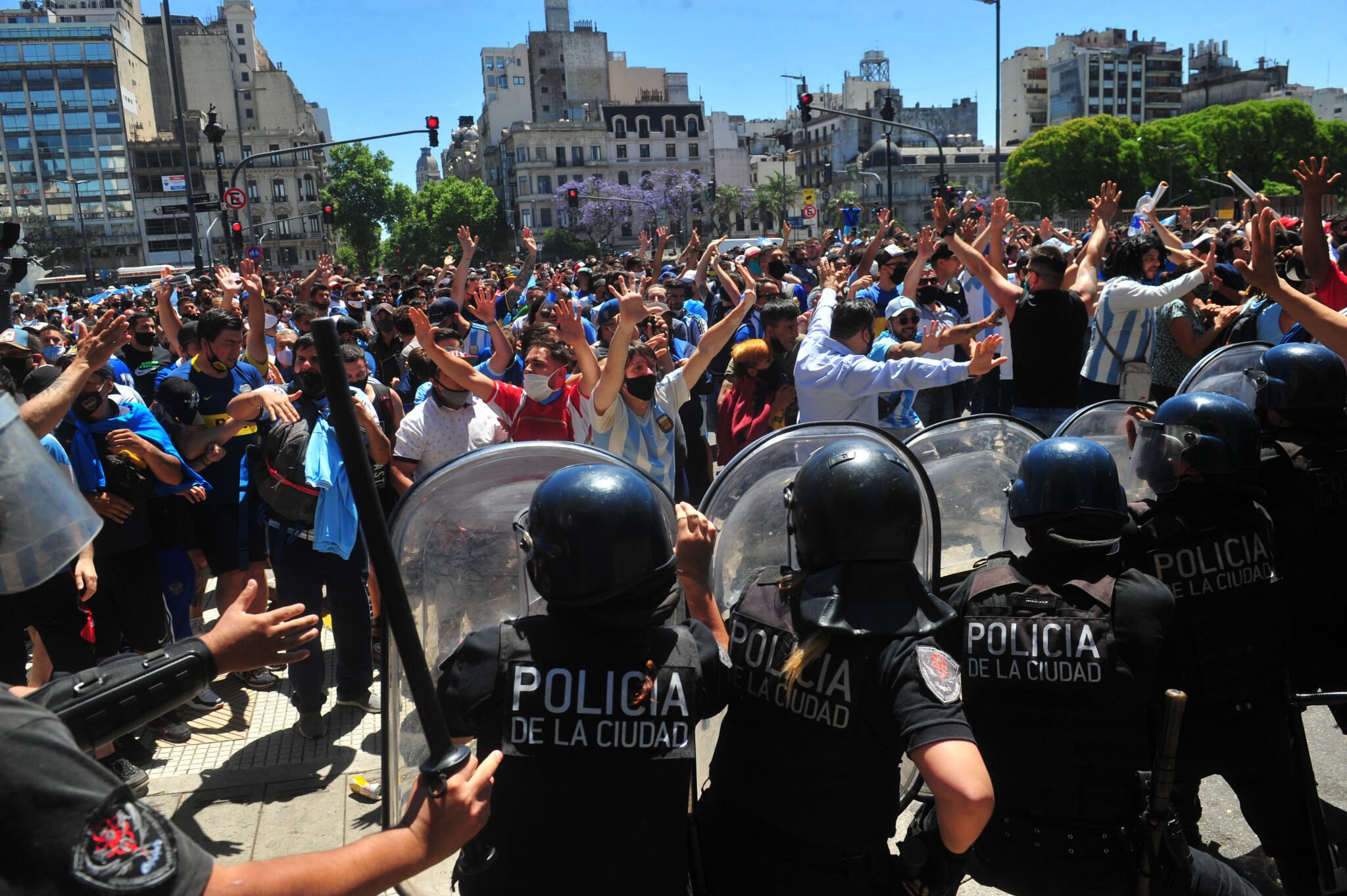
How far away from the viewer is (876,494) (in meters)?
2.03

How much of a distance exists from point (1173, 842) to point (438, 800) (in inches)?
69.4

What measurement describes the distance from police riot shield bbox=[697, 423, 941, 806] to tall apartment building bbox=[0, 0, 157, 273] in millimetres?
Answer: 101213

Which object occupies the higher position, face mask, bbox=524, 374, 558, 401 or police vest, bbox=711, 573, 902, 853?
face mask, bbox=524, 374, 558, 401

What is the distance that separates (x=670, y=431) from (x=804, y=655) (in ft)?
9.75

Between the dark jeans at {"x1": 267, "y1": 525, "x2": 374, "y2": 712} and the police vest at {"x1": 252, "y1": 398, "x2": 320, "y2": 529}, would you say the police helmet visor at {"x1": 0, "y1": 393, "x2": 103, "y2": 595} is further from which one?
the dark jeans at {"x1": 267, "y1": 525, "x2": 374, "y2": 712}

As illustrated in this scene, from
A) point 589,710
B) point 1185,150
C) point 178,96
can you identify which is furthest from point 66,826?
point 1185,150

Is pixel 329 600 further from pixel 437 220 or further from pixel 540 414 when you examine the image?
pixel 437 220

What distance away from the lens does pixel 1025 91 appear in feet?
417

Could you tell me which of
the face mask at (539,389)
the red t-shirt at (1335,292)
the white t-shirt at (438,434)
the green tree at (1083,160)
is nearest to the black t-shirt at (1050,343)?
the red t-shirt at (1335,292)

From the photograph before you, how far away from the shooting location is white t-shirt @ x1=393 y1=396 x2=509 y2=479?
16.4 feet

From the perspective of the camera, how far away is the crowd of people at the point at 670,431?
2232mm

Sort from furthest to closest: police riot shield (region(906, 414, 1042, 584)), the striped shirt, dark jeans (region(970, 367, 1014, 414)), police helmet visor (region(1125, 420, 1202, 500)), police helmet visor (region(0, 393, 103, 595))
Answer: dark jeans (region(970, 367, 1014, 414)) < the striped shirt < police riot shield (region(906, 414, 1042, 584)) < police helmet visor (region(1125, 420, 1202, 500)) < police helmet visor (region(0, 393, 103, 595))

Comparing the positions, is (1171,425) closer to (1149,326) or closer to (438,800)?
(438,800)

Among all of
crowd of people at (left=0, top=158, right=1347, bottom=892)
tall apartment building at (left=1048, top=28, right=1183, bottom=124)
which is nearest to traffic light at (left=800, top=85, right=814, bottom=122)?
crowd of people at (left=0, top=158, right=1347, bottom=892)
